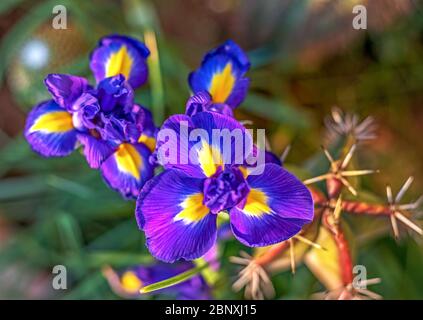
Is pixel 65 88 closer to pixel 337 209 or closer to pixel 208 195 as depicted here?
pixel 208 195

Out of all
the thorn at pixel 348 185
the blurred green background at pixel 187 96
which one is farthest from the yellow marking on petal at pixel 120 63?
the thorn at pixel 348 185

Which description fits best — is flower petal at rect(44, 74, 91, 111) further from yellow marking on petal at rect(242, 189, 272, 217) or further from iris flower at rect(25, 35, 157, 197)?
yellow marking on petal at rect(242, 189, 272, 217)

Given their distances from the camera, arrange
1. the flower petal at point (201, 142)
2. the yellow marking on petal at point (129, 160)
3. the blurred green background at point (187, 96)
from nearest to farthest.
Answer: the flower petal at point (201, 142)
the yellow marking on petal at point (129, 160)
the blurred green background at point (187, 96)

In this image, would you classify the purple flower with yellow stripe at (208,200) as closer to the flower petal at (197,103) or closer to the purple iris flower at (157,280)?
the flower petal at (197,103)

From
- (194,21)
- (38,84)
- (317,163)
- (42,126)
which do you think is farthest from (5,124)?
(317,163)

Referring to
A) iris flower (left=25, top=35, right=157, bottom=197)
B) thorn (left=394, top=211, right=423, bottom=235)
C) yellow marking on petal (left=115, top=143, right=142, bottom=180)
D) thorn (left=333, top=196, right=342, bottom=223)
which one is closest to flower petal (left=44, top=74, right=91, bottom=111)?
iris flower (left=25, top=35, right=157, bottom=197)

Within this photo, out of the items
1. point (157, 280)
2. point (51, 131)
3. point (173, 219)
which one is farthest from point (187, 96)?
point (173, 219)
